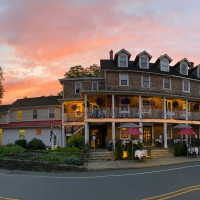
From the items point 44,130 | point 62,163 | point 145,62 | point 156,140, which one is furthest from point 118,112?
point 44,130

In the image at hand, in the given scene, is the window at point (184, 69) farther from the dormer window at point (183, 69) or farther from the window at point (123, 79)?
the window at point (123, 79)

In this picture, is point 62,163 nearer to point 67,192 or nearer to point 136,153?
point 136,153

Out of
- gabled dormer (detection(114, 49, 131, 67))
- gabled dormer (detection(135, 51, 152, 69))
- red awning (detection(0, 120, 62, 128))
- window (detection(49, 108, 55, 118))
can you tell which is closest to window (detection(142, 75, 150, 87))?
gabled dormer (detection(135, 51, 152, 69))

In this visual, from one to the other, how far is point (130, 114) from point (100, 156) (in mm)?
6474

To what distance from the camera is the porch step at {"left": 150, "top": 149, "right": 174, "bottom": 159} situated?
22422mm

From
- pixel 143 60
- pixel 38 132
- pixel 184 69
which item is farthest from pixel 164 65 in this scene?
pixel 38 132

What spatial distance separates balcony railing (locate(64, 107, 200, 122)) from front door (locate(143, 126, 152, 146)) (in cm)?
286

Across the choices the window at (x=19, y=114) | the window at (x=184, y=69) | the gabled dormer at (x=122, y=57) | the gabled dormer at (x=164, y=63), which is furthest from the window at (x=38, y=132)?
the window at (x=184, y=69)

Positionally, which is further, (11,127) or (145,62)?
(11,127)

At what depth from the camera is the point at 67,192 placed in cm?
1007

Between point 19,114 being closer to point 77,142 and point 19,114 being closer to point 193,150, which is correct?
point 77,142

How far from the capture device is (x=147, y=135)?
95.2 feet

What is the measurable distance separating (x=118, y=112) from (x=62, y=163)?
31.8 feet

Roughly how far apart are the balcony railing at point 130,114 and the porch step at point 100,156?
4178 millimetres
